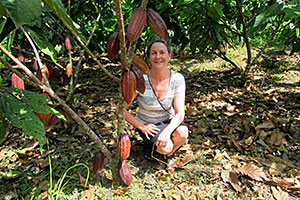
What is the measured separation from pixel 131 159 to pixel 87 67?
1956 millimetres

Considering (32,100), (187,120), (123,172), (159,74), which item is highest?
(32,100)

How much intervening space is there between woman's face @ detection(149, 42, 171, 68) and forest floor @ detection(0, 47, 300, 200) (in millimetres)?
672

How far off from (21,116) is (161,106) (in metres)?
1.09

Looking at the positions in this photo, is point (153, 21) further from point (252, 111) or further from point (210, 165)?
point (252, 111)

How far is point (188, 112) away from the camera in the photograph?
2.44 m

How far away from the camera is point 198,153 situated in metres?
1.92

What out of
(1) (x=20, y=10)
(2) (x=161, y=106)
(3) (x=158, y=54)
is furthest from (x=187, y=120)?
(1) (x=20, y=10)

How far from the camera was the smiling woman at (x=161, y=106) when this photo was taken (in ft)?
5.44

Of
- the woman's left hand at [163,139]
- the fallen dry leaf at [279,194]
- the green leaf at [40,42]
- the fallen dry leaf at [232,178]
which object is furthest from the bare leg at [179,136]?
the green leaf at [40,42]

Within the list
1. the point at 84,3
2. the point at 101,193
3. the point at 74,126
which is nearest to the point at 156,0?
the point at 84,3

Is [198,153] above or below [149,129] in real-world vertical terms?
below

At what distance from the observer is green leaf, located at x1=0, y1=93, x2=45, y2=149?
0.80 m

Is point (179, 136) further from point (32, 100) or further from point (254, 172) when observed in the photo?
point (32, 100)

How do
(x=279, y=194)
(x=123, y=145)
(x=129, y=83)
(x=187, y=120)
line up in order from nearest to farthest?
(x=129, y=83) → (x=123, y=145) → (x=279, y=194) → (x=187, y=120)
